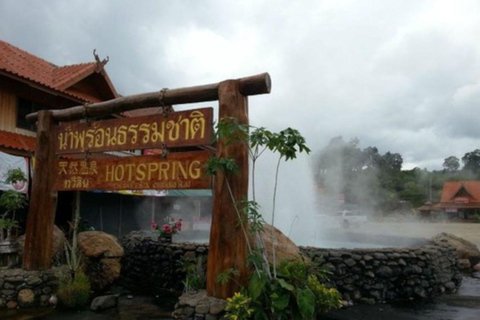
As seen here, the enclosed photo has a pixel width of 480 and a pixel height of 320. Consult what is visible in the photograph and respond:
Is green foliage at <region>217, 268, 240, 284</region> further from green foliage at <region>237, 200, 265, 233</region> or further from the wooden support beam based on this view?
the wooden support beam

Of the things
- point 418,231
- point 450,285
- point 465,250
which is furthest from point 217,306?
point 418,231

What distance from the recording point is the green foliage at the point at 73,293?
287 inches

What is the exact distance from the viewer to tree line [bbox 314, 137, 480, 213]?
185ft

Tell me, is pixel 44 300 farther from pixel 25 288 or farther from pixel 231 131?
pixel 231 131

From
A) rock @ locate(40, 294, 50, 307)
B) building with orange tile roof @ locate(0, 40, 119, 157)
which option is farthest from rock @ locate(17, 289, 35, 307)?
building with orange tile roof @ locate(0, 40, 119, 157)

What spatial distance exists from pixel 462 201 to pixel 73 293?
5183 centimetres

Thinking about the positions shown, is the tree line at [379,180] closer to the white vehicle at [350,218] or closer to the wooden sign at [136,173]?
the white vehicle at [350,218]

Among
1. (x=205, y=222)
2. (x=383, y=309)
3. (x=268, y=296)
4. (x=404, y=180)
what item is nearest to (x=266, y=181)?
(x=205, y=222)

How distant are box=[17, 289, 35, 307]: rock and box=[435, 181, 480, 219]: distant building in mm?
50945

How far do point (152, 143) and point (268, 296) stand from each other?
303cm

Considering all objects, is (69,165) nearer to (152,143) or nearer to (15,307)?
(152,143)

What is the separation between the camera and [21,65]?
1355 cm

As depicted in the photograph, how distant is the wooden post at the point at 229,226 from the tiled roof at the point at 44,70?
9.06 meters

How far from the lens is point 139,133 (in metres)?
6.73
